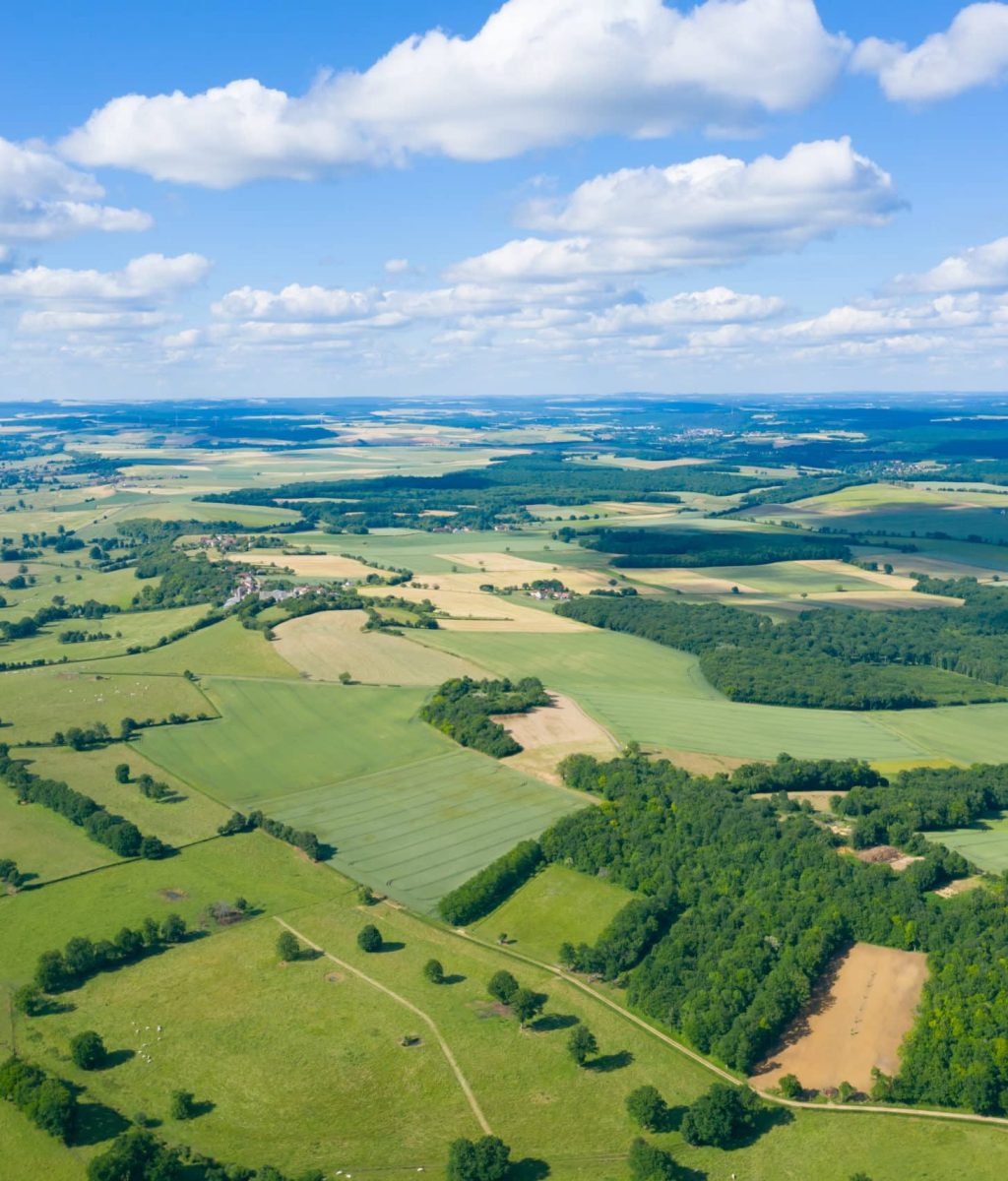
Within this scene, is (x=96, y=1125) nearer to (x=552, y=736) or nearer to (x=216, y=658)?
(x=552, y=736)

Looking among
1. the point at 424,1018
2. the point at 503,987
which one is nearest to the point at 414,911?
the point at 424,1018

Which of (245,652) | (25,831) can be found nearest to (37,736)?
(25,831)

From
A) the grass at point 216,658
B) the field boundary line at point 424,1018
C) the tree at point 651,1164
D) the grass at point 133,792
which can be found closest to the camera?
the tree at point 651,1164

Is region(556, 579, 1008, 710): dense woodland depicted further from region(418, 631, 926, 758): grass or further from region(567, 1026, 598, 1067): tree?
region(567, 1026, 598, 1067): tree

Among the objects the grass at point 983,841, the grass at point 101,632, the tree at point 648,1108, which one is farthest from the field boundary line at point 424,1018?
the grass at point 101,632

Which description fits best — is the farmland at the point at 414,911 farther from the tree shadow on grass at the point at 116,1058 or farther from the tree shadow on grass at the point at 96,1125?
the tree shadow on grass at the point at 96,1125
